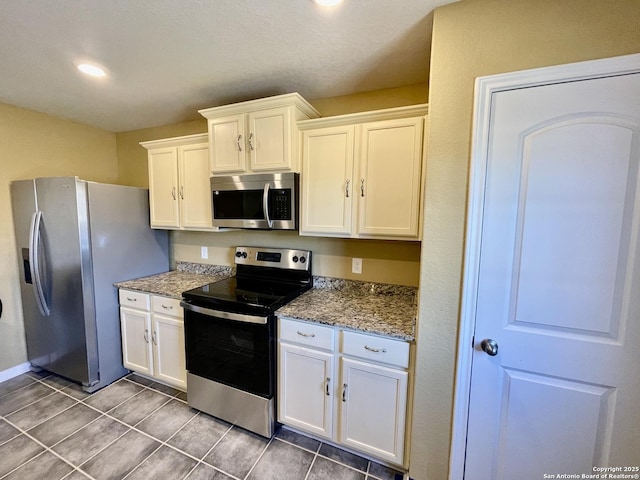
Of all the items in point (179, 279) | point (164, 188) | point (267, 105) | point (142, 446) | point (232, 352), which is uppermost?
point (267, 105)

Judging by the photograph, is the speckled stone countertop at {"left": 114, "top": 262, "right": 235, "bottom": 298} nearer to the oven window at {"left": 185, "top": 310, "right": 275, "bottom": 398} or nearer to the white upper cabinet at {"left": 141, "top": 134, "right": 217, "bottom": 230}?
the oven window at {"left": 185, "top": 310, "right": 275, "bottom": 398}

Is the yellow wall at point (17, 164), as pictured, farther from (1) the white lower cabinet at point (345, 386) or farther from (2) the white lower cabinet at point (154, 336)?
(1) the white lower cabinet at point (345, 386)

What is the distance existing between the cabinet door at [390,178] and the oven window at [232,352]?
96 cm

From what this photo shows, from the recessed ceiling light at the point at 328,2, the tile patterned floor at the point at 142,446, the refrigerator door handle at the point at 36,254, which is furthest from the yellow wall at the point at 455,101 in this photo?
the refrigerator door handle at the point at 36,254

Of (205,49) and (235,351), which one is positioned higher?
(205,49)

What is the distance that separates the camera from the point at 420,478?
57.5 inches

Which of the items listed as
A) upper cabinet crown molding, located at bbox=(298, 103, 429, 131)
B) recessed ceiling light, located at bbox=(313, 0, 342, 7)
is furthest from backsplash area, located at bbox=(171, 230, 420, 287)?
recessed ceiling light, located at bbox=(313, 0, 342, 7)

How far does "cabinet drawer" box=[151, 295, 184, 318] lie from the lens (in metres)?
2.08

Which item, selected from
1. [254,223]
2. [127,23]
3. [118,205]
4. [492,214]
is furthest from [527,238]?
[118,205]

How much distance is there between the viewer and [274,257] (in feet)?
7.63

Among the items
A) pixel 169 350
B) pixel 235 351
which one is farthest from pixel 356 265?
pixel 169 350

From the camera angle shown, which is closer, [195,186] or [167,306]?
[167,306]

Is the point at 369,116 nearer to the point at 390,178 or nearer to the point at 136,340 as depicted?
the point at 390,178

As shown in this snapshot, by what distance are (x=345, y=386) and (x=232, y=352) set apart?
79 centimetres
